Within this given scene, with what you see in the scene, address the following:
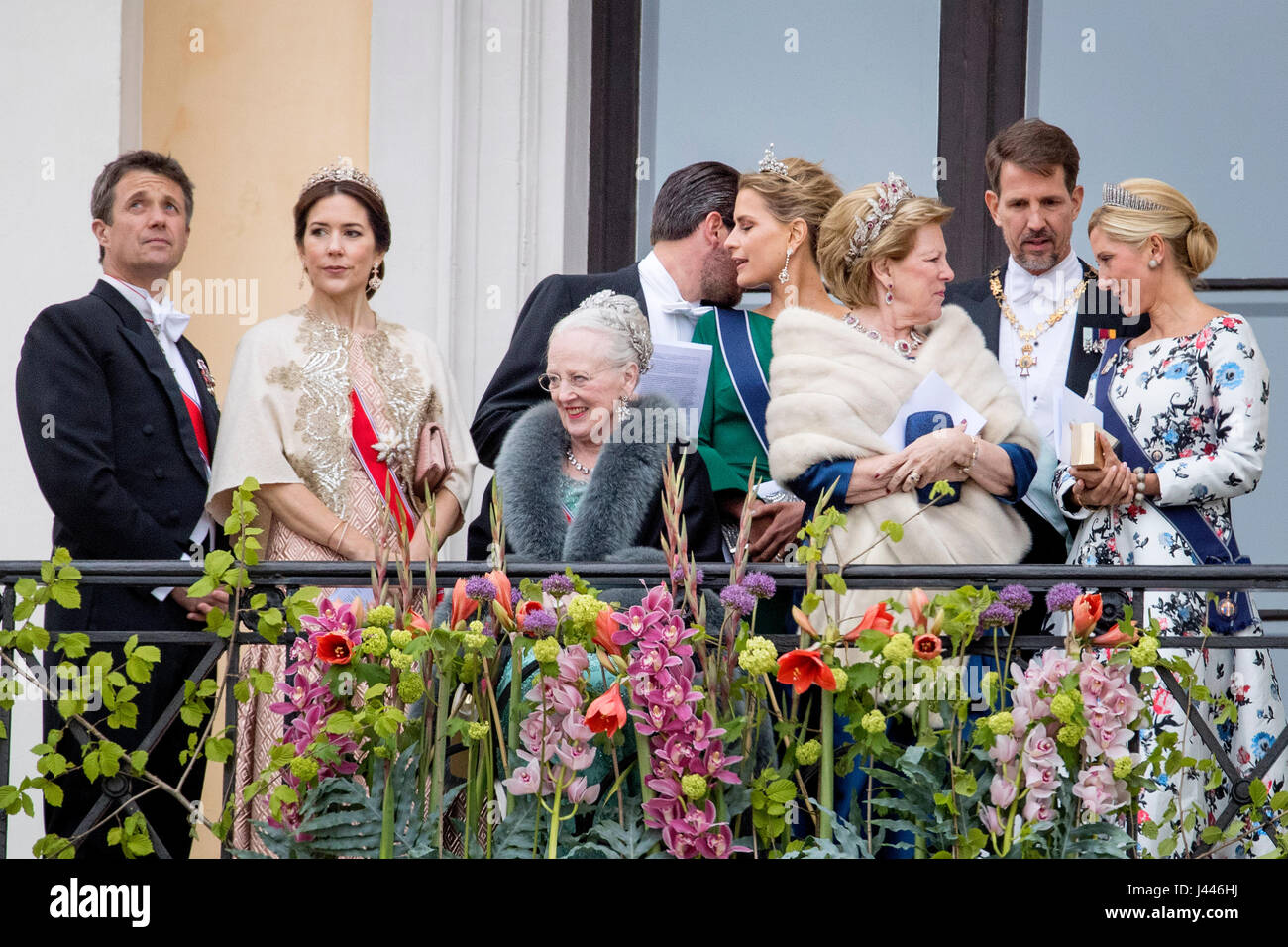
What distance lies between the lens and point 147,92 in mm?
5578

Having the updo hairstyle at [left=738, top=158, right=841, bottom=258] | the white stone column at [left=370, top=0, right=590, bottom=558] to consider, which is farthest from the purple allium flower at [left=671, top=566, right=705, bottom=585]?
the white stone column at [left=370, top=0, right=590, bottom=558]

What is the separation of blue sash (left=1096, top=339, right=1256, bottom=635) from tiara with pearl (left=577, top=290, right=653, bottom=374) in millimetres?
1070

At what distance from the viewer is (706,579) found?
3.49m

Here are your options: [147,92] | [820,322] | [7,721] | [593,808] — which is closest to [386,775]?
[593,808]

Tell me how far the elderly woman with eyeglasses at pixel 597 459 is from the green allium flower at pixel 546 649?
570 mm

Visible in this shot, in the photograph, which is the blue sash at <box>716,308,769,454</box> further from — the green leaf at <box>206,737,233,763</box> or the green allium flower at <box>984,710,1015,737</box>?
the green leaf at <box>206,737,233,763</box>

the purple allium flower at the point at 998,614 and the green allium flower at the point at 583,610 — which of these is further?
the purple allium flower at the point at 998,614

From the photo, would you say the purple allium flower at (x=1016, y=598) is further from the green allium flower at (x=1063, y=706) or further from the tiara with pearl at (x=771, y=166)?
the tiara with pearl at (x=771, y=166)

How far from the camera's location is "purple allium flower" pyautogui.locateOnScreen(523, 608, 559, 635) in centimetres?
310

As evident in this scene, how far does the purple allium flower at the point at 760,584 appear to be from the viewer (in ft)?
10.4

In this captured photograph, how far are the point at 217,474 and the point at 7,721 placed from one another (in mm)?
824

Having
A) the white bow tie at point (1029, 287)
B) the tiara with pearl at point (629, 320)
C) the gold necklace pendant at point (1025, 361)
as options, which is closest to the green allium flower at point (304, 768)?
the tiara with pearl at point (629, 320)

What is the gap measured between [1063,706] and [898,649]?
310 millimetres

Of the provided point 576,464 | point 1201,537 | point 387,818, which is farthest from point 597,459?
point 1201,537
